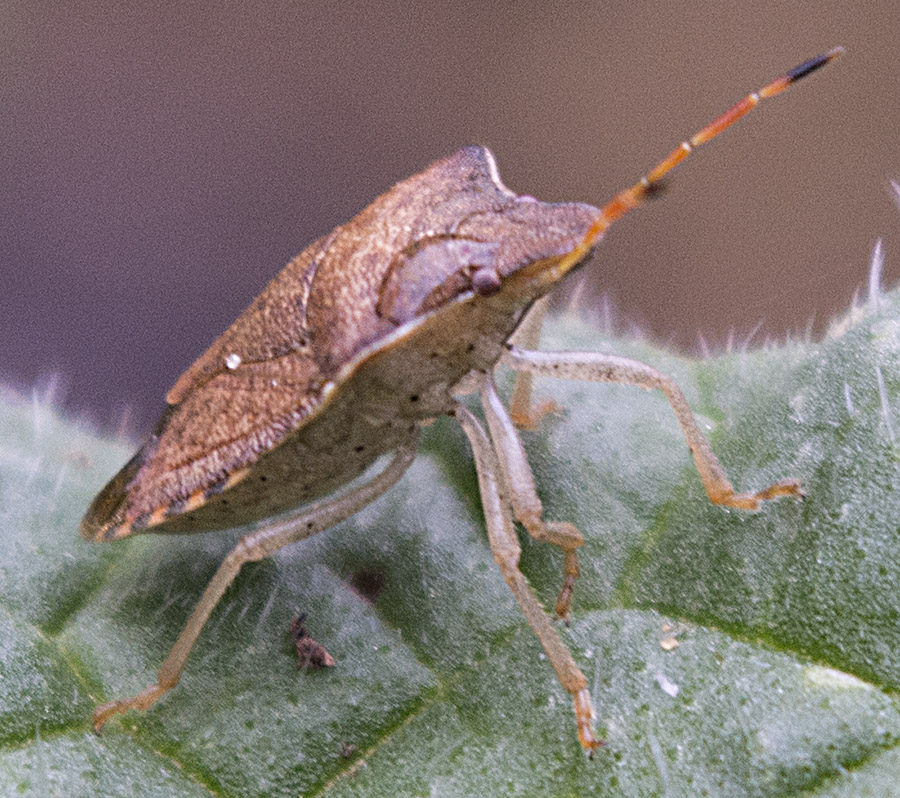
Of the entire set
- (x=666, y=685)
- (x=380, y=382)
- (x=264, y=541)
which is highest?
(x=380, y=382)

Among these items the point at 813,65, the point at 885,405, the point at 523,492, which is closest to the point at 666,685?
the point at 523,492

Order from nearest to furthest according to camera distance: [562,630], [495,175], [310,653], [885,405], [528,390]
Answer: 1. [885,405]
2. [562,630]
3. [310,653]
4. [495,175]
5. [528,390]

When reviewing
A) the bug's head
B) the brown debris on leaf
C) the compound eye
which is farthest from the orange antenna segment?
the brown debris on leaf

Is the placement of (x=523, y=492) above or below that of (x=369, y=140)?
below

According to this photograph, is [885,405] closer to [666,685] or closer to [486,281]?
[666,685]

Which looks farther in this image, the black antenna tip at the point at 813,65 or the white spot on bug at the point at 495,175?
the white spot on bug at the point at 495,175

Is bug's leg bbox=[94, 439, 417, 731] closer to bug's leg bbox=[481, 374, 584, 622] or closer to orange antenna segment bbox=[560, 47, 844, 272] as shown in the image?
bug's leg bbox=[481, 374, 584, 622]

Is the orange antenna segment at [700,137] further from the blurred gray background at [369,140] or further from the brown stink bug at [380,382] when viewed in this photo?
the blurred gray background at [369,140]

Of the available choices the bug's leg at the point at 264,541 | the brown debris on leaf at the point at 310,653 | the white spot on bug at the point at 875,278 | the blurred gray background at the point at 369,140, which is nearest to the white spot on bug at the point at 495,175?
the bug's leg at the point at 264,541
